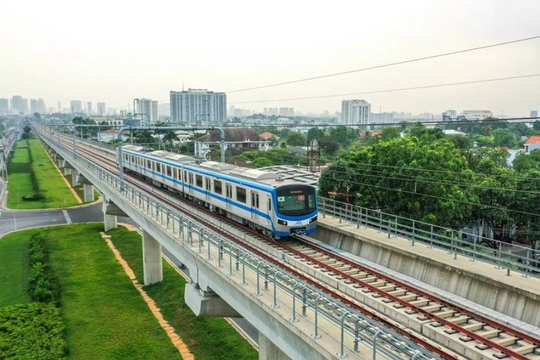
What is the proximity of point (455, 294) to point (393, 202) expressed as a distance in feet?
50.7

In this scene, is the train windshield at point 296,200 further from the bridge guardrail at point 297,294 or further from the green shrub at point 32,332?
the green shrub at point 32,332

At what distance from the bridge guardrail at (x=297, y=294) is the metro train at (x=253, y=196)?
3.19 m

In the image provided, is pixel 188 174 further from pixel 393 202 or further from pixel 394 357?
pixel 394 357

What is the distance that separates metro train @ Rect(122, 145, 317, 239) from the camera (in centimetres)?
1967

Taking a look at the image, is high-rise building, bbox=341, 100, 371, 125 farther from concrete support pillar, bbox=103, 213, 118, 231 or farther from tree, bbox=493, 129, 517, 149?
concrete support pillar, bbox=103, 213, 118, 231

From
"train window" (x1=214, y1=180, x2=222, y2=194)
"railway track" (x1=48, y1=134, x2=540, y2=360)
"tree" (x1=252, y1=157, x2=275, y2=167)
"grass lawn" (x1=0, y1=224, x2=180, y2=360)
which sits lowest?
"grass lawn" (x1=0, y1=224, x2=180, y2=360)

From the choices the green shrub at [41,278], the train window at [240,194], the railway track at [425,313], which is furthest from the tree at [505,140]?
the railway track at [425,313]

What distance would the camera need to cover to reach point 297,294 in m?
11.2

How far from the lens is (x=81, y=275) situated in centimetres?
3130

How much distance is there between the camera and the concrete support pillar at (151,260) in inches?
1146

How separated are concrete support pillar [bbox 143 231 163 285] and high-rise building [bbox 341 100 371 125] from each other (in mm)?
111468

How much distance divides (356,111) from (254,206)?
14008 centimetres

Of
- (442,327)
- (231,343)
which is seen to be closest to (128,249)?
(231,343)

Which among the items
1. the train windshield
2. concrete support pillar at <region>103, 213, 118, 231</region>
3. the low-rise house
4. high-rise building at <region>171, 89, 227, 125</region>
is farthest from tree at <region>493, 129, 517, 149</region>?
the train windshield
